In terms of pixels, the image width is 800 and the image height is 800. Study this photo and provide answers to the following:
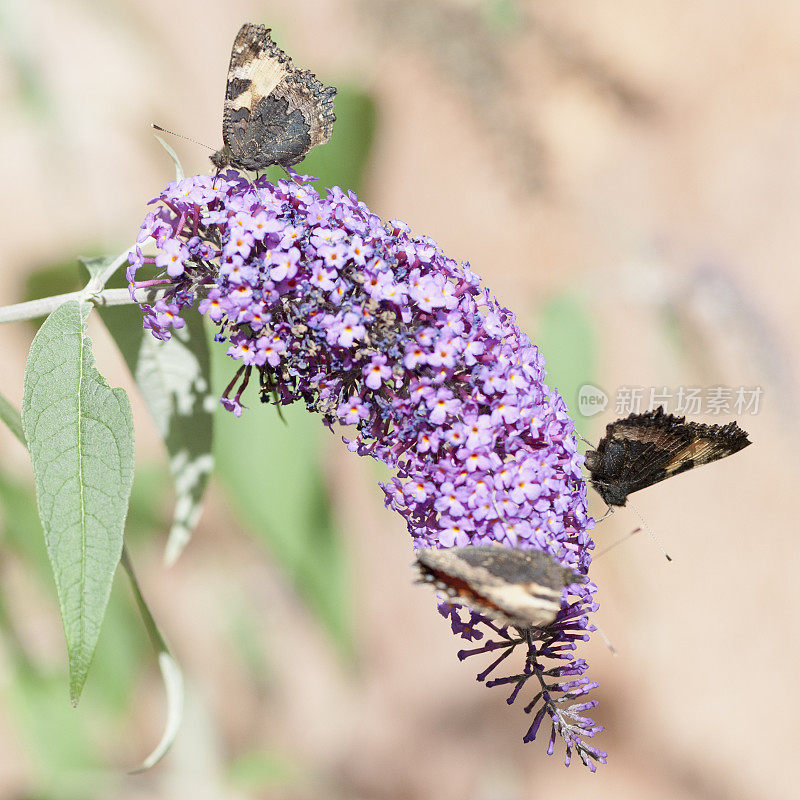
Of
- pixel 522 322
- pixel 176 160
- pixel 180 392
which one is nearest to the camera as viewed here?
pixel 176 160

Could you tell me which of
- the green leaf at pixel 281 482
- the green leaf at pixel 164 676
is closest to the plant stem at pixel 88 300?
the green leaf at pixel 164 676

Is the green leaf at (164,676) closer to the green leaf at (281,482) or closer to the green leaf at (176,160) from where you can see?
the green leaf at (176,160)

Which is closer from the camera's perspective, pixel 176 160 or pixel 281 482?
pixel 176 160

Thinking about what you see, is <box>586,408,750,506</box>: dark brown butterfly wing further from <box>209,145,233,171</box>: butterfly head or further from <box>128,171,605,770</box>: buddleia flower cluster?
<box>209,145,233,171</box>: butterfly head

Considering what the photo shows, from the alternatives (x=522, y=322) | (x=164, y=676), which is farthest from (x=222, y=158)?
(x=522, y=322)

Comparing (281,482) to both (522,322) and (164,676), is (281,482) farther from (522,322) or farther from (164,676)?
(522,322)

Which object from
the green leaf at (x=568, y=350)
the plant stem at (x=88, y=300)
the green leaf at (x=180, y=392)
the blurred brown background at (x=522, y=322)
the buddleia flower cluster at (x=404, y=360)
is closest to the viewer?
the buddleia flower cluster at (x=404, y=360)

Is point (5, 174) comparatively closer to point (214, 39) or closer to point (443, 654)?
point (214, 39)
